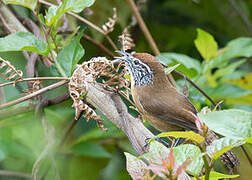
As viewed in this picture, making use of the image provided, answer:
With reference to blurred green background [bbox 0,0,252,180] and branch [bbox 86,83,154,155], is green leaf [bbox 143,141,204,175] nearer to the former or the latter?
branch [bbox 86,83,154,155]

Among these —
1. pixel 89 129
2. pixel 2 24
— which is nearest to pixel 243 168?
pixel 89 129

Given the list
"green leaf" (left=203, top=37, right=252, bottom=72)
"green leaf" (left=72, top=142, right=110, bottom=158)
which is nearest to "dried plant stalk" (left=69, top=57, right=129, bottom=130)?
"green leaf" (left=72, top=142, right=110, bottom=158)

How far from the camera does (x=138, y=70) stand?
7.91ft

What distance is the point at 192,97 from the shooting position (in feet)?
8.52

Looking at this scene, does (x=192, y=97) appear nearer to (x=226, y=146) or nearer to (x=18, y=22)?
(x=18, y=22)

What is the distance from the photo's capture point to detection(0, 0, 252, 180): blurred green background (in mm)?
2676

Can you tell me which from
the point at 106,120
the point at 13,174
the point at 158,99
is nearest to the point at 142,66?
the point at 158,99

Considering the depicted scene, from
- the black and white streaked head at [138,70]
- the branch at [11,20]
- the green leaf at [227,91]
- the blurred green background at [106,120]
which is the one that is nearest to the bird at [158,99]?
the black and white streaked head at [138,70]

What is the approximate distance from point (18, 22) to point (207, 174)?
1682 millimetres

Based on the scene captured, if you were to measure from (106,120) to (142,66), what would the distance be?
391 millimetres

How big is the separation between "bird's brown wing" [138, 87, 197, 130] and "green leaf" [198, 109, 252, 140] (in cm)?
108

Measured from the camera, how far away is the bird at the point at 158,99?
7.68 feet

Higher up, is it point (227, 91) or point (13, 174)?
point (13, 174)

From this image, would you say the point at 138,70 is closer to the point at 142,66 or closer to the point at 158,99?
the point at 142,66
